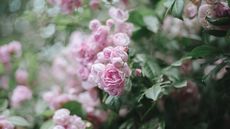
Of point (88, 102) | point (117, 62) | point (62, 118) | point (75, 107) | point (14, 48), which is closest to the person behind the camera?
point (117, 62)

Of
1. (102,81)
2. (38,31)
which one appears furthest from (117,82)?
(38,31)

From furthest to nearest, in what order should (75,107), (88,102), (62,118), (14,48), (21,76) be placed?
(21,76), (14,48), (88,102), (75,107), (62,118)

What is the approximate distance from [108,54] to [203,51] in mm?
230

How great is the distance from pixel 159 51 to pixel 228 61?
391 millimetres

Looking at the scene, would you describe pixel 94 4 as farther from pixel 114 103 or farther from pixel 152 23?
pixel 114 103

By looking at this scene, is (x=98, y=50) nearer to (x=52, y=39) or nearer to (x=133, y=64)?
(x=133, y=64)

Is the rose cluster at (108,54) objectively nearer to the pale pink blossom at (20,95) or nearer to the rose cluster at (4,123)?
the rose cluster at (4,123)

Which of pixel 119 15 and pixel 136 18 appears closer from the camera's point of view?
pixel 119 15

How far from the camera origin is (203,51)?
3.30 ft

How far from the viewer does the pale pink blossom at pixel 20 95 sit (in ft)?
4.77

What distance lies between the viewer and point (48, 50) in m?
1.51

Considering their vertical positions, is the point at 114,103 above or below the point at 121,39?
below

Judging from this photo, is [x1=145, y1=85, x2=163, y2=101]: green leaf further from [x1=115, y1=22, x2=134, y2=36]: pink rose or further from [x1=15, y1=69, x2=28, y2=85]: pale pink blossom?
[x1=15, y1=69, x2=28, y2=85]: pale pink blossom

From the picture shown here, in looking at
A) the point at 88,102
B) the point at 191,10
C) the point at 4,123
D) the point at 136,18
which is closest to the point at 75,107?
the point at 88,102
